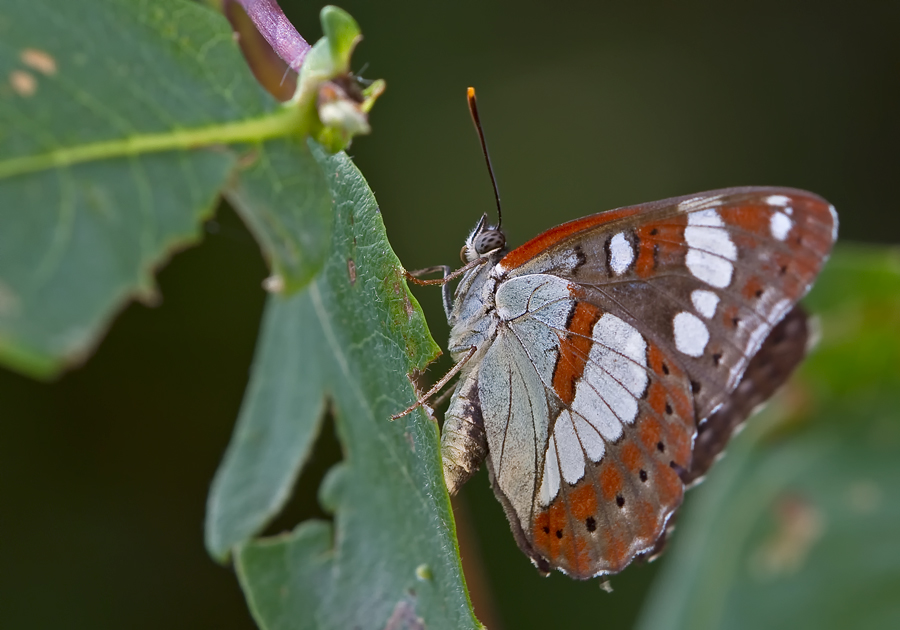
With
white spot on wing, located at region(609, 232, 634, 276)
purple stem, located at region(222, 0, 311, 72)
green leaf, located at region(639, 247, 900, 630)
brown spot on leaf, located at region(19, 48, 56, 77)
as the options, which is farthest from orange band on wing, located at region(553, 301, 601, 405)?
brown spot on leaf, located at region(19, 48, 56, 77)

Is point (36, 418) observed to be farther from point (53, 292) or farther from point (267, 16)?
point (53, 292)

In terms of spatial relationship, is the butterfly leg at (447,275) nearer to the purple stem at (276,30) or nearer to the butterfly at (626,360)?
the butterfly at (626,360)

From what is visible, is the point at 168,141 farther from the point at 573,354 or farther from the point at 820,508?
the point at 820,508

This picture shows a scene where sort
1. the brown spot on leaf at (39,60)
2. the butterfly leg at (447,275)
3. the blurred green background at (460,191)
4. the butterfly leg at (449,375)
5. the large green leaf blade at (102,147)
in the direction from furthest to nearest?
the blurred green background at (460,191)
the butterfly leg at (447,275)
the butterfly leg at (449,375)
the brown spot on leaf at (39,60)
the large green leaf blade at (102,147)

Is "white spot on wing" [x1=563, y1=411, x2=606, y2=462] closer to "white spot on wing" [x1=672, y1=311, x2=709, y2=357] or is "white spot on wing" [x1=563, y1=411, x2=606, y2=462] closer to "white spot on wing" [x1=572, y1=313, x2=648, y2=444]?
"white spot on wing" [x1=572, y1=313, x2=648, y2=444]

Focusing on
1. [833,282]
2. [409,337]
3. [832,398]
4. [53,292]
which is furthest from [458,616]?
[833,282]

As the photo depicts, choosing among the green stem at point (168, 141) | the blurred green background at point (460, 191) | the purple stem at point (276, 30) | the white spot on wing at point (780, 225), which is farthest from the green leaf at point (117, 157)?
the blurred green background at point (460, 191)
